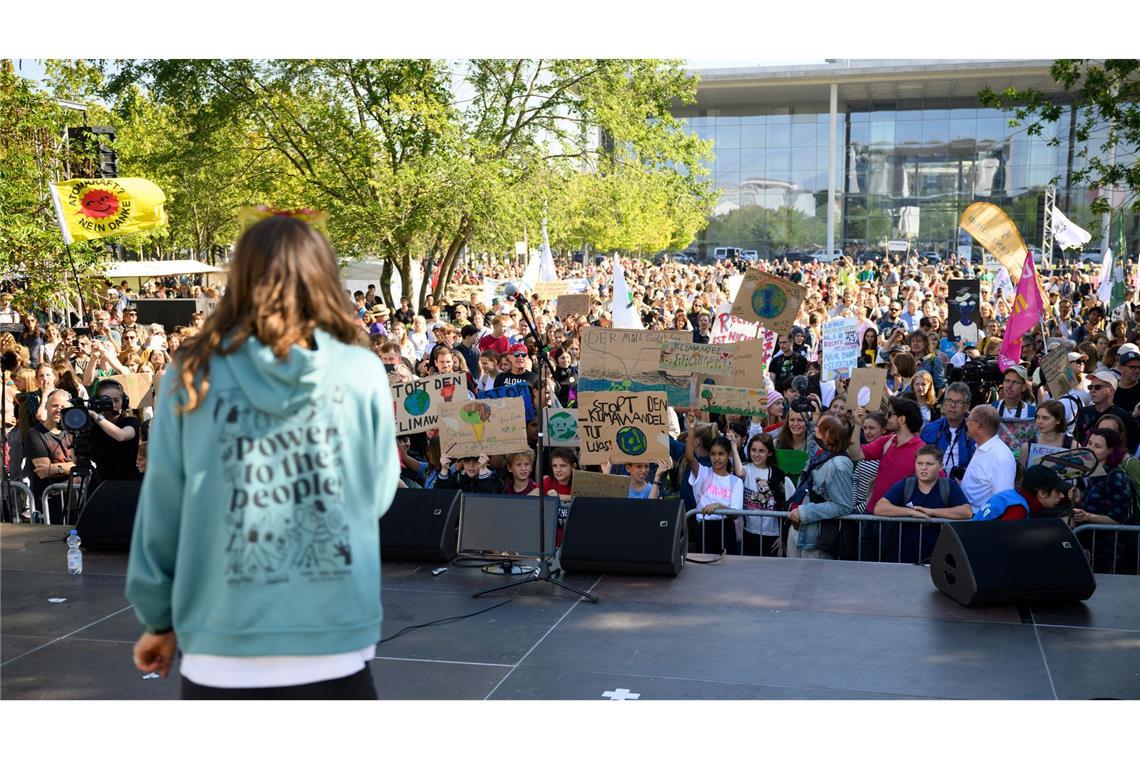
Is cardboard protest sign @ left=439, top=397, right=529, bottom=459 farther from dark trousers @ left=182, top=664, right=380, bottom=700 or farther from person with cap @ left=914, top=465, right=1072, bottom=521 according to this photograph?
dark trousers @ left=182, top=664, right=380, bottom=700

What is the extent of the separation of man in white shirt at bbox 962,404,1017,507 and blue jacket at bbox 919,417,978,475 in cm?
97

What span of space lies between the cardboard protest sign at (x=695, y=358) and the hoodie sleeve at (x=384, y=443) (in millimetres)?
6893

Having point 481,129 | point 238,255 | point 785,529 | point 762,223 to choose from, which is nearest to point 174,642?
point 238,255

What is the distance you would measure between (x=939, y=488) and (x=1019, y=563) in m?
0.97

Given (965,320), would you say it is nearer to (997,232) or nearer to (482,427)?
(997,232)

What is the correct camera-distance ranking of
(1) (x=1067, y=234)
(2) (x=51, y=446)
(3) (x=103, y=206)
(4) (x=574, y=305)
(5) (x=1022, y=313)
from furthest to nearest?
(1) (x=1067, y=234)
(4) (x=574, y=305)
(3) (x=103, y=206)
(5) (x=1022, y=313)
(2) (x=51, y=446)

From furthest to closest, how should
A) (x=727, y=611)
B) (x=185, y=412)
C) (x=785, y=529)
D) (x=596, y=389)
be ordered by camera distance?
(x=596, y=389) → (x=785, y=529) → (x=727, y=611) → (x=185, y=412)

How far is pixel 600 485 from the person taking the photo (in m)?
8.23

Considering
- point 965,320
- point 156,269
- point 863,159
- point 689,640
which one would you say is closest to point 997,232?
point 965,320

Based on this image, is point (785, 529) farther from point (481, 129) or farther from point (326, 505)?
point (481, 129)

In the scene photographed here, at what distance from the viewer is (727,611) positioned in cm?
700

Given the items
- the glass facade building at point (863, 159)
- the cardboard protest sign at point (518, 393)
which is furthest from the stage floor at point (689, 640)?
the glass facade building at point (863, 159)

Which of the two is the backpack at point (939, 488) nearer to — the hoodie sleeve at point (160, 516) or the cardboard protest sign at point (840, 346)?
the cardboard protest sign at point (840, 346)

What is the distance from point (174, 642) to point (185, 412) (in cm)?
57
